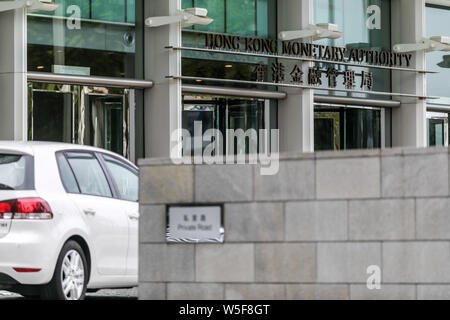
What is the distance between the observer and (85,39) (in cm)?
2252

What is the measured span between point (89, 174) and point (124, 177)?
0.68 meters

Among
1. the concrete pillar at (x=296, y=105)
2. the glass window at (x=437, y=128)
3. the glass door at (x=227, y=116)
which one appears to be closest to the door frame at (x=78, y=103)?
the glass door at (x=227, y=116)

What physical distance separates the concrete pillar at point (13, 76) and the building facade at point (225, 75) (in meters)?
0.02

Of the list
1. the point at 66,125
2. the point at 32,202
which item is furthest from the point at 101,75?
the point at 32,202

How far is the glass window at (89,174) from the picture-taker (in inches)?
439

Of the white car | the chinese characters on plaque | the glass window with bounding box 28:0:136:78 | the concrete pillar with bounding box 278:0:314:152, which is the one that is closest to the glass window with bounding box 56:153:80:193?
the white car

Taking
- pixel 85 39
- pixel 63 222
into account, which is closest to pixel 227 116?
pixel 85 39

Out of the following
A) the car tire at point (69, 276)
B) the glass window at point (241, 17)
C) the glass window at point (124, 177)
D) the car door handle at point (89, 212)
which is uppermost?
the glass window at point (241, 17)

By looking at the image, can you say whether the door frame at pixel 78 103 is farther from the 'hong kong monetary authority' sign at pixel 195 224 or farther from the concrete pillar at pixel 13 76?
the 'hong kong monetary authority' sign at pixel 195 224

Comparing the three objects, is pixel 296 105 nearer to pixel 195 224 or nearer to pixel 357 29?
pixel 357 29

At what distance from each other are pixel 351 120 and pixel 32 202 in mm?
19393

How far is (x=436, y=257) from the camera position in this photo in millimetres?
7980

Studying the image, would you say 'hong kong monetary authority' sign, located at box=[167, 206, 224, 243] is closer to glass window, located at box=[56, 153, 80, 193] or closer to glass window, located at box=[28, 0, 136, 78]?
glass window, located at box=[56, 153, 80, 193]

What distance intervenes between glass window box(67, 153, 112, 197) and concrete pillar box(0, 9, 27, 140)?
9.58 meters
